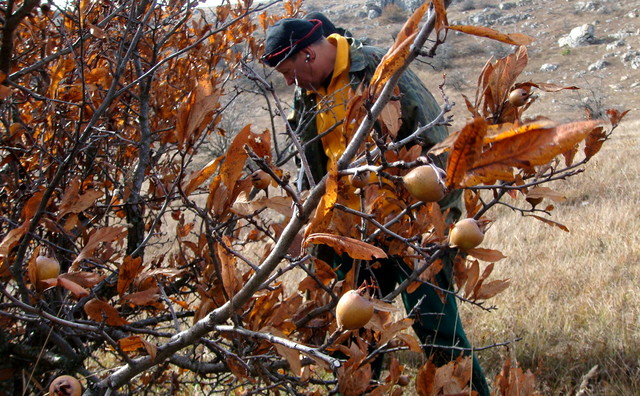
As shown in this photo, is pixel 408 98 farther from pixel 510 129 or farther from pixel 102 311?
pixel 510 129

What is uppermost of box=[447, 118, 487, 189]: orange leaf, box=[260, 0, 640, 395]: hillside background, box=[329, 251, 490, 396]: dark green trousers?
box=[447, 118, 487, 189]: orange leaf

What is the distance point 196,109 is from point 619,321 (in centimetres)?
267

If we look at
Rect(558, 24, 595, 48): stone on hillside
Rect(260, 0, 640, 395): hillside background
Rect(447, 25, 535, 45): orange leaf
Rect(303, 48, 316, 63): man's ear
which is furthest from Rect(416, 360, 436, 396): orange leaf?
Rect(558, 24, 595, 48): stone on hillside

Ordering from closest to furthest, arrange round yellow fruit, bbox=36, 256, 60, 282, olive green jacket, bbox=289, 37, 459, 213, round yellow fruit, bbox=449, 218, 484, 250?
1. round yellow fruit, bbox=449, 218, 484, 250
2. round yellow fruit, bbox=36, 256, 60, 282
3. olive green jacket, bbox=289, 37, 459, 213

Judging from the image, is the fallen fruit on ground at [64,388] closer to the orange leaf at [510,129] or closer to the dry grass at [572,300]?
the orange leaf at [510,129]

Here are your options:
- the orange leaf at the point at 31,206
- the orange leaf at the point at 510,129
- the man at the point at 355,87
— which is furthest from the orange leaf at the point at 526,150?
the man at the point at 355,87

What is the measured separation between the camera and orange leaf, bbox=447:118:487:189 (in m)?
0.51

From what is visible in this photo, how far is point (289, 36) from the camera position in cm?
213

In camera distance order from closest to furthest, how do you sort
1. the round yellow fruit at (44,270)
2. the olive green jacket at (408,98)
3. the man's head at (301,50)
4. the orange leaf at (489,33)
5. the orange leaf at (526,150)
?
the orange leaf at (526,150)
the orange leaf at (489,33)
the round yellow fruit at (44,270)
the olive green jacket at (408,98)
the man's head at (301,50)

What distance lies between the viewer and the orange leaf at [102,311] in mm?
992

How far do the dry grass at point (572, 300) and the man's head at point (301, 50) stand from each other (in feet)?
4.34

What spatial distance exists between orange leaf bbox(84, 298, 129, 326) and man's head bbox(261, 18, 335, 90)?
1290 mm

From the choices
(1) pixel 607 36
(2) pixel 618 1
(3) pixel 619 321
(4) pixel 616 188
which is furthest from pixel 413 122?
(2) pixel 618 1

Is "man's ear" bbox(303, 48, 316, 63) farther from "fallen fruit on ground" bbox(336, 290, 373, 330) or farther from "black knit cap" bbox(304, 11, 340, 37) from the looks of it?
"fallen fruit on ground" bbox(336, 290, 373, 330)
